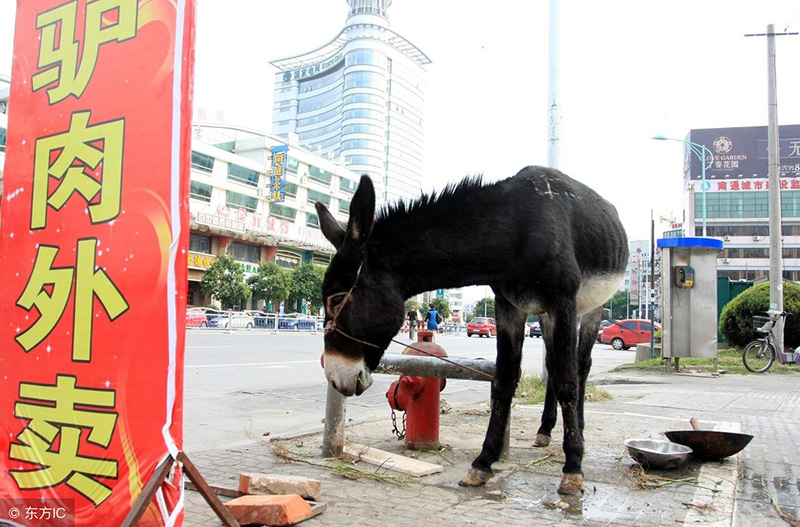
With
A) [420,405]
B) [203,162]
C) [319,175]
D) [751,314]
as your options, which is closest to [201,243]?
[203,162]

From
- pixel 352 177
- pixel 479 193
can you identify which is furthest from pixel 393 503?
pixel 352 177

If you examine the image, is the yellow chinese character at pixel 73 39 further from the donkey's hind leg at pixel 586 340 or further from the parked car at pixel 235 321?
the parked car at pixel 235 321

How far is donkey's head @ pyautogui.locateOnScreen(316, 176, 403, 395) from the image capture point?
3.34m

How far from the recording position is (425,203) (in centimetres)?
383

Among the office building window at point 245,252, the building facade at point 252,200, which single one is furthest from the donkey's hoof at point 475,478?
the office building window at point 245,252

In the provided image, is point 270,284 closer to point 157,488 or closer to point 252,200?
point 252,200

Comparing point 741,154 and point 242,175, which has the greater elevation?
point 741,154

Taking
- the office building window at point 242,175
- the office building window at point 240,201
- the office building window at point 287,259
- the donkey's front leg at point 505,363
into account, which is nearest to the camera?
the donkey's front leg at point 505,363

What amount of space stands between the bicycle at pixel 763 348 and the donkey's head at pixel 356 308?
42.6 feet

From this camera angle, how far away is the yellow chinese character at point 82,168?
2.47m

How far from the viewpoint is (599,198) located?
4.77 m

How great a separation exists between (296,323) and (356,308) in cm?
3276

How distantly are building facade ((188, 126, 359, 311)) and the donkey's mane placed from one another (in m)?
45.8

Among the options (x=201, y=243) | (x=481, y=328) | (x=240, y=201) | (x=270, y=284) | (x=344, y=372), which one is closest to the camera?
(x=344, y=372)
